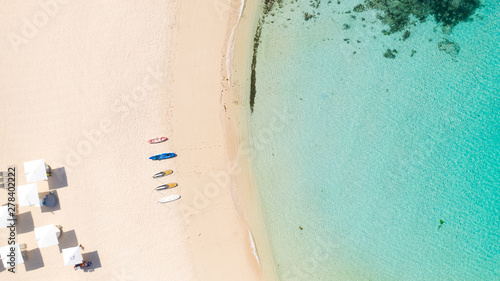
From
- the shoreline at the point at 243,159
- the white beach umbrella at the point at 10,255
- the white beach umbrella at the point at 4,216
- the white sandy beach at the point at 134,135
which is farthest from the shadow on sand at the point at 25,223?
the shoreline at the point at 243,159

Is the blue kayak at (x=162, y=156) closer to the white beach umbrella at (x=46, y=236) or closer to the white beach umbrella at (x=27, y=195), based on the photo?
the white beach umbrella at (x=27, y=195)

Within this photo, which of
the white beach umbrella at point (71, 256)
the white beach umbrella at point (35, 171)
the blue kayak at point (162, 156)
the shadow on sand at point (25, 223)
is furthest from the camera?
the shadow on sand at point (25, 223)

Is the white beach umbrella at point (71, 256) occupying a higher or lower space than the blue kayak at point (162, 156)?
lower

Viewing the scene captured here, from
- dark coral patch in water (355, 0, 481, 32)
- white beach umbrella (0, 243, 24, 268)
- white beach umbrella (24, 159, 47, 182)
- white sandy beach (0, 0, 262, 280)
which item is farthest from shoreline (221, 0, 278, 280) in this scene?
white beach umbrella (0, 243, 24, 268)

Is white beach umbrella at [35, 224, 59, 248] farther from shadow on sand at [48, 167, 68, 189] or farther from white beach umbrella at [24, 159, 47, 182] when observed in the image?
white beach umbrella at [24, 159, 47, 182]

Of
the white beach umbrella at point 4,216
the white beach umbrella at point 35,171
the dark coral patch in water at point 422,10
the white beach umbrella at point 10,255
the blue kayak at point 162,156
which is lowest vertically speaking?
the white beach umbrella at point 10,255

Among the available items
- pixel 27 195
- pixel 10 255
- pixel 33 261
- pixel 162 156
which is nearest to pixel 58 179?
pixel 27 195

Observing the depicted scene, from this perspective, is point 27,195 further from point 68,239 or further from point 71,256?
point 71,256

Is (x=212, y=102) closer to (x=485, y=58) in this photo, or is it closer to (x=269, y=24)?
(x=269, y=24)
